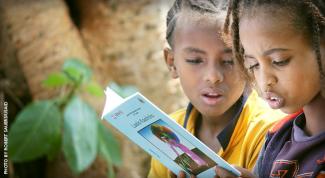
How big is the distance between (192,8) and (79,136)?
48.4 inches

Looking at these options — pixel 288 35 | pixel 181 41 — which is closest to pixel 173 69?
pixel 181 41

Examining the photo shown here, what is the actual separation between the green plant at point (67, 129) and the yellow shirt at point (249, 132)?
114 centimetres

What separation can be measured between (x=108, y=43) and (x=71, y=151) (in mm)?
654

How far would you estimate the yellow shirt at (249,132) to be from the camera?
1.29 m

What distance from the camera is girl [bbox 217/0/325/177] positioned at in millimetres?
1041

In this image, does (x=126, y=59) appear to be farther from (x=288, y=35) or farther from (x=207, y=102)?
(x=288, y=35)

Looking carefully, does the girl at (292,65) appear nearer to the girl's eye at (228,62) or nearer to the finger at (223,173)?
the finger at (223,173)

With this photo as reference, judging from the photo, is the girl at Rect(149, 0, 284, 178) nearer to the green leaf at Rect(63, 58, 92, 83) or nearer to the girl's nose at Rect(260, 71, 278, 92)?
the girl's nose at Rect(260, 71, 278, 92)

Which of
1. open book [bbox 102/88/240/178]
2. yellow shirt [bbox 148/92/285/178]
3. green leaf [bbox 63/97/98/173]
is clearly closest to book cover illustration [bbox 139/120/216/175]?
open book [bbox 102/88/240/178]

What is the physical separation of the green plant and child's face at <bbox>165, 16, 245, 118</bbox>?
1.11 m

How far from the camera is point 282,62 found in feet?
3.46

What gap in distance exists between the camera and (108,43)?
9.37 ft

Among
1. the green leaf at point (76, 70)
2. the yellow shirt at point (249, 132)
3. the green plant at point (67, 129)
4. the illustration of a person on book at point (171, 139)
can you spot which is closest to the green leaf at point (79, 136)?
Answer: the green plant at point (67, 129)

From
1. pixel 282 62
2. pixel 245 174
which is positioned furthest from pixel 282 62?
pixel 245 174
